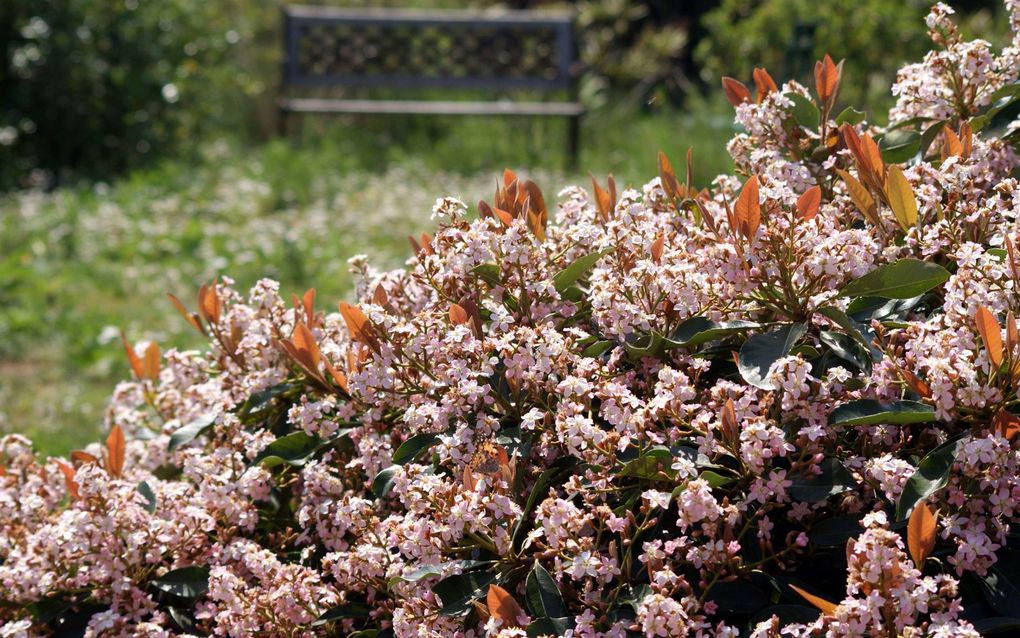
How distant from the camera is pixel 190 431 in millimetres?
2070

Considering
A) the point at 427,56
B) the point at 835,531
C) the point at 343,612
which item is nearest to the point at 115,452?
the point at 343,612

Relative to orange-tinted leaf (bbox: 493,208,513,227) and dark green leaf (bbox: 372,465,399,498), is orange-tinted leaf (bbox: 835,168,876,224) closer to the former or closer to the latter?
orange-tinted leaf (bbox: 493,208,513,227)

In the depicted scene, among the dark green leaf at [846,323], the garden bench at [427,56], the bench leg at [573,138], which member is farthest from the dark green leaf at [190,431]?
the garden bench at [427,56]

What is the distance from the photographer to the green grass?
5270 mm

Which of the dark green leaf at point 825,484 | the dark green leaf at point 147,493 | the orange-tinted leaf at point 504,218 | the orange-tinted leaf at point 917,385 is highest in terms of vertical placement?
the orange-tinted leaf at point 504,218

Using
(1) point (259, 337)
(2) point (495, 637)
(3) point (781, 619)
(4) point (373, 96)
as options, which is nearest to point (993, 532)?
(3) point (781, 619)

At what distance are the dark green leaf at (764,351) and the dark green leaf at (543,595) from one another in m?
0.36

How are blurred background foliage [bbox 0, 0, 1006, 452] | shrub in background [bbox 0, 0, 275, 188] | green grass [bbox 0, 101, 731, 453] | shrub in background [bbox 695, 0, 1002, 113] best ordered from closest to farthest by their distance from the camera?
green grass [bbox 0, 101, 731, 453] → blurred background foliage [bbox 0, 0, 1006, 452] → shrub in background [bbox 695, 0, 1002, 113] → shrub in background [bbox 0, 0, 275, 188]

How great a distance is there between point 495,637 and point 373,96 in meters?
9.57

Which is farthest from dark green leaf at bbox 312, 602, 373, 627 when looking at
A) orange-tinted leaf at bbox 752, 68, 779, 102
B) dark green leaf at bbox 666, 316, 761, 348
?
orange-tinted leaf at bbox 752, 68, 779, 102

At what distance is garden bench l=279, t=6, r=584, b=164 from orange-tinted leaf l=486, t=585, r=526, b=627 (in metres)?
8.17

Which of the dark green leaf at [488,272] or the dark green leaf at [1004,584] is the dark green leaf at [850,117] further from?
the dark green leaf at [1004,584]

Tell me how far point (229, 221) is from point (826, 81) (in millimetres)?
5904

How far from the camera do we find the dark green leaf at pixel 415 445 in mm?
1683
